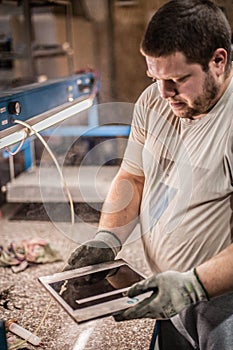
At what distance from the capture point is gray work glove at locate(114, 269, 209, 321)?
112cm

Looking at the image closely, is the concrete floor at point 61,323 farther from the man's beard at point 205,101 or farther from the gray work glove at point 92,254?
the man's beard at point 205,101

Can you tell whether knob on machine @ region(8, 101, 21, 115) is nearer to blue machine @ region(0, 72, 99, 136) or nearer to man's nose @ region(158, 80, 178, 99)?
blue machine @ region(0, 72, 99, 136)

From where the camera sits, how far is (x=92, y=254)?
4.72ft

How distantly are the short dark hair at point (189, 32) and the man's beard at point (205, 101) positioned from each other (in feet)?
0.14

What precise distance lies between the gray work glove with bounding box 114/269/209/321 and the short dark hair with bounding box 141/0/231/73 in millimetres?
522

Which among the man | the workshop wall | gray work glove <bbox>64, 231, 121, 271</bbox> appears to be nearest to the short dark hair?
the man

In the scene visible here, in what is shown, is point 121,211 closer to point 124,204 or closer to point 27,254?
point 124,204

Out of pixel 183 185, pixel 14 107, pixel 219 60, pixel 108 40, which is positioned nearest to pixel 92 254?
pixel 183 185

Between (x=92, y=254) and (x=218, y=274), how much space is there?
1.40 ft

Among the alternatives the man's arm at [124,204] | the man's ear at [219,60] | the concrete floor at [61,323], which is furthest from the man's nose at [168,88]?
the concrete floor at [61,323]

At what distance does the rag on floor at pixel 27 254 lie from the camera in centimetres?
227

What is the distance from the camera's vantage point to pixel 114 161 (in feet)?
10.8

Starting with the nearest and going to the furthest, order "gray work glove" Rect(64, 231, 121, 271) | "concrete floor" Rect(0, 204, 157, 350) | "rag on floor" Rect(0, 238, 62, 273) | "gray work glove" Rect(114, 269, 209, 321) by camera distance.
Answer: "gray work glove" Rect(114, 269, 209, 321), "gray work glove" Rect(64, 231, 121, 271), "concrete floor" Rect(0, 204, 157, 350), "rag on floor" Rect(0, 238, 62, 273)

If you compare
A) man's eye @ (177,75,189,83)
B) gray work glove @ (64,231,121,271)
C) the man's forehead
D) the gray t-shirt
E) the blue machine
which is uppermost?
the man's forehead
